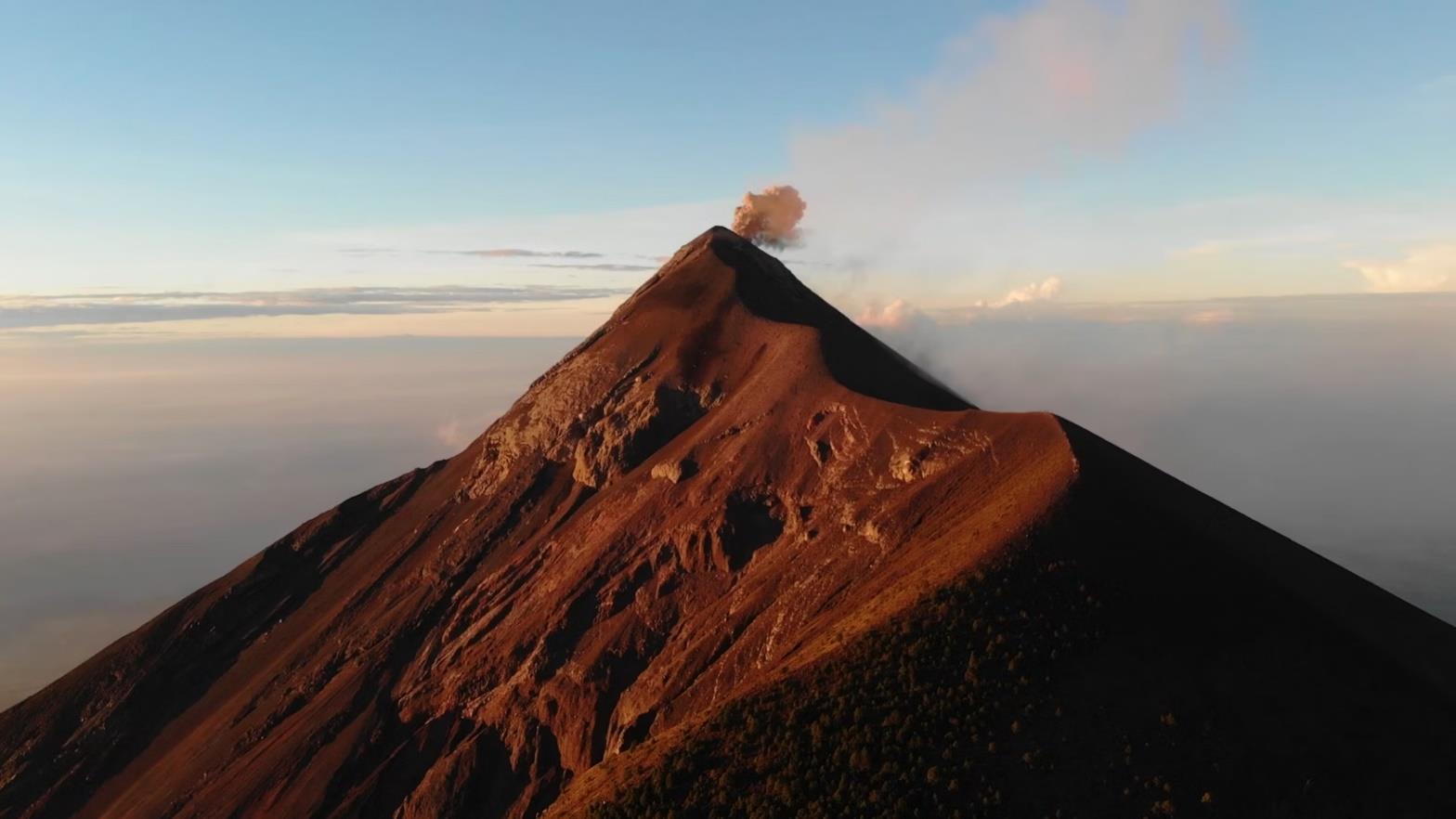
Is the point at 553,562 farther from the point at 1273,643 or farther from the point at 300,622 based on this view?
the point at 1273,643

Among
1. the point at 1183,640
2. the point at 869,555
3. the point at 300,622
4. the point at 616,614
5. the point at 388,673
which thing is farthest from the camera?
the point at 300,622

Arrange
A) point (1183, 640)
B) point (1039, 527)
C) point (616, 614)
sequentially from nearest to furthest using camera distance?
point (1183, 640), point (1039, 527), point (616, 614)

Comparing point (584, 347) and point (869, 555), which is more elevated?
point (584, 347)

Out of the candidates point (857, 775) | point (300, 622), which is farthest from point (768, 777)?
point (300, 622)

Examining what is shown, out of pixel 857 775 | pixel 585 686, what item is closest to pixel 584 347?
pixel 585 686

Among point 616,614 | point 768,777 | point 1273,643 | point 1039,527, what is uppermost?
point 1039,527

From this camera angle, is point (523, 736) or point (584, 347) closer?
point (523, 736)
